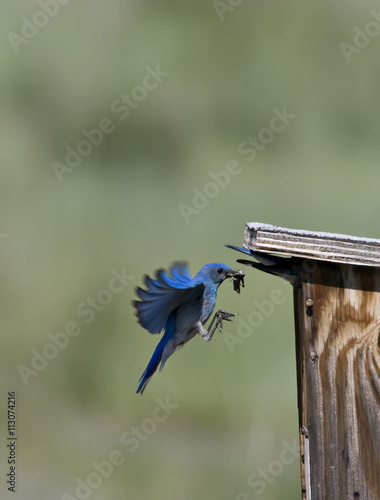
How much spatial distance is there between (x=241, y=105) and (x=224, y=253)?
7.75 feet

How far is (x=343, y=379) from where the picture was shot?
3375 mm

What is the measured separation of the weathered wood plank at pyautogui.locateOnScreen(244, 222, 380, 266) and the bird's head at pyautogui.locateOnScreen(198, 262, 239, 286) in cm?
66

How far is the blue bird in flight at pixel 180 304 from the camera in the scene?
354 centimetres

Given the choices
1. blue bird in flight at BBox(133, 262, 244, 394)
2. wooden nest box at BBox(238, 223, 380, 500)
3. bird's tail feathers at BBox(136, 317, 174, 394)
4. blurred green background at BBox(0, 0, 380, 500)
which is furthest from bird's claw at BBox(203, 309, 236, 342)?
blurred green background at BBox(0, 0, 380, 500)

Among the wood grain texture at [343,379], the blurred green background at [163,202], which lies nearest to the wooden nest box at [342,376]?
the wood grain texture at [343,379]

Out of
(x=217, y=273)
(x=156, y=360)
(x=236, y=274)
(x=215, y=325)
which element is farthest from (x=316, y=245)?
(x=156, y=360)

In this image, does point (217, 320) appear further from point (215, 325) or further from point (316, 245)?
point (316, 245)

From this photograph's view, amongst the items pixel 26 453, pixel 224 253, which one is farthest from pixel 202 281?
pixel 224 253

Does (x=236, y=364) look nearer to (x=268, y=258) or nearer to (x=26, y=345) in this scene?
(x=26, y=345)


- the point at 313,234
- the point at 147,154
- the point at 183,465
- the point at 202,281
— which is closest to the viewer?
the point at 313,234

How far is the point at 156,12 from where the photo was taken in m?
10.1

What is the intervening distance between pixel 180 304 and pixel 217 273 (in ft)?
0.79

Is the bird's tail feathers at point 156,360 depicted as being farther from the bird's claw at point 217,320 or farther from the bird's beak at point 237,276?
the bird's beak at point 237,276

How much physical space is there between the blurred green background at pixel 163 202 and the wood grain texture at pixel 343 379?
2.61m
